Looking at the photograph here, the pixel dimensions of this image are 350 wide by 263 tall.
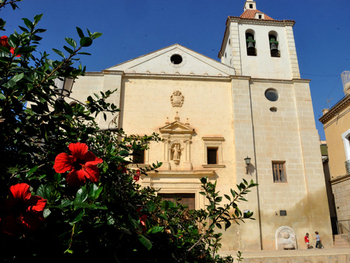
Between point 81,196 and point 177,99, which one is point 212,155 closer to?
point 177,99

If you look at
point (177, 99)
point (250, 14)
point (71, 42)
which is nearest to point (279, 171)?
point (177, 99)

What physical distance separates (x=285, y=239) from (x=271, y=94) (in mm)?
6843

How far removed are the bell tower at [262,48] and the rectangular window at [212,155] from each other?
426 cm

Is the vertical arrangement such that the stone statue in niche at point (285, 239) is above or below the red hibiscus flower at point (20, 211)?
below

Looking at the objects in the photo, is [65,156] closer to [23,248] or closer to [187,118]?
[23,248]

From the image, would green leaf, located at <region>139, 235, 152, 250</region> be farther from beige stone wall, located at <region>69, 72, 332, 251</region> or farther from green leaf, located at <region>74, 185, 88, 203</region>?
beige stone wall, located at <region>69, 72, 332, 251</region>

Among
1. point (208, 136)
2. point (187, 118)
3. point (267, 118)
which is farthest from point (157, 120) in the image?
point (267, 118)

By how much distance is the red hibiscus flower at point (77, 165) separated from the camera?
1543 millimetres

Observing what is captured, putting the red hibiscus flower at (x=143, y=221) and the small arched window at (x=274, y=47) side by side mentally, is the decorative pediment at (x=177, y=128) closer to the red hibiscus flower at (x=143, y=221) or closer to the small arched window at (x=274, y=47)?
the small arched window at (x=274, y=47)

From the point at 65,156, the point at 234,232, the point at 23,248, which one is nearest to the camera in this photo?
the point at 23,248

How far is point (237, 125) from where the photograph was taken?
1312cm

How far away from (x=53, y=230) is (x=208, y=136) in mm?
11769

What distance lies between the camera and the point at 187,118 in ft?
43.6

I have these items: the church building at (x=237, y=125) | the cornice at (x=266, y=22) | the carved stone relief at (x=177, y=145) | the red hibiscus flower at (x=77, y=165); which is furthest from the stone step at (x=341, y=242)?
the red hibiscus flower at (x=77, y=165)
